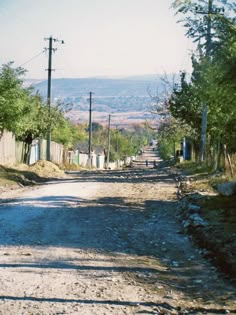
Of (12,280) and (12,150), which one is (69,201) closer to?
(12,280)

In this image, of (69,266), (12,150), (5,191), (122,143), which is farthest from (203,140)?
(122,143)

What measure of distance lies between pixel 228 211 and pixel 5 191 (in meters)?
9.96

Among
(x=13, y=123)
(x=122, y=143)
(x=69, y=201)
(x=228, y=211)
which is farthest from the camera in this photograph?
(x=122, y=143)

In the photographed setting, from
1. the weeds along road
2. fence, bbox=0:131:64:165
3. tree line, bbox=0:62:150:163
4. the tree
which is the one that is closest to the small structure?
fence, bbox=0:131:64:165

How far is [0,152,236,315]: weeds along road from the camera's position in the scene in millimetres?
6637

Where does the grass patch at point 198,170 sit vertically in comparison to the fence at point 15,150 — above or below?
below

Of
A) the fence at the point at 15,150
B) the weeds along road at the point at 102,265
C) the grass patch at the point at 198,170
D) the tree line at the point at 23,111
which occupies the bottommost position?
the weeds along road at the point at 102,265

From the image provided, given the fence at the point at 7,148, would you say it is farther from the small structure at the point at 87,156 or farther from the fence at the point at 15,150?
the small structure at the point at 87,156

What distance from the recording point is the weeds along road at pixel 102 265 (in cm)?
664

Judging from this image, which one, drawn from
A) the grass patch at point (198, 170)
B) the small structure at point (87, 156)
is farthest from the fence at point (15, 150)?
the small structure at point (87, 156)

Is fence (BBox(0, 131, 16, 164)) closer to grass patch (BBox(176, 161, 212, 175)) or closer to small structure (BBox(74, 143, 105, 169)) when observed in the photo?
grass patch (BBox(176, 161, 212, 175))

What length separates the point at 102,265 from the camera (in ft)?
28.4

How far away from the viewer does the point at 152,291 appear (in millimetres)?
7238

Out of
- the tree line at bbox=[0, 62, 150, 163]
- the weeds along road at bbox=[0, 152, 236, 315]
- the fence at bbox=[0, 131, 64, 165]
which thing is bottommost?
the weeds along road at bbox=[0, 152, 236, 315]
